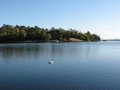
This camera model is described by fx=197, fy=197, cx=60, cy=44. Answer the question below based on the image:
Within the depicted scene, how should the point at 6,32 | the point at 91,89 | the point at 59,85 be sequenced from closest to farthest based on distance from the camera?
the point at 91,89
the point at 59,85
the point at 6,32

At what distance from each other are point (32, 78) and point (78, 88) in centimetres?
798

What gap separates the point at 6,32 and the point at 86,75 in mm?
170469

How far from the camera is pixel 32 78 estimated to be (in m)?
27.7

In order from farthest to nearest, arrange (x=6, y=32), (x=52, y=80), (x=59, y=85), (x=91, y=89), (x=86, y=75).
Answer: (x=6, y=32) → (x=86, y=75) → (x=52, y=80) → (x=59, y=85) → (x=91, y=89)

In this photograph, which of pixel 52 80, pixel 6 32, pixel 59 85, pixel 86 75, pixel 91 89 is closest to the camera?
pixel 91 89

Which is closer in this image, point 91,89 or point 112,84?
point 91,89

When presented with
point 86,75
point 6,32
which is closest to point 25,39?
point 6,32

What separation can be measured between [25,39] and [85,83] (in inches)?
6919

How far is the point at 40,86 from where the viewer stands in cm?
2339

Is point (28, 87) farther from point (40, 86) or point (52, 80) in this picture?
point (52, 80)

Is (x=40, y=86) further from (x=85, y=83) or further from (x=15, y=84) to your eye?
(x=85, y=83)

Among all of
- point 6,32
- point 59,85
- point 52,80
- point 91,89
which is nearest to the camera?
point 91,89

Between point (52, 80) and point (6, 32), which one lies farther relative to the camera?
point (6, 32)

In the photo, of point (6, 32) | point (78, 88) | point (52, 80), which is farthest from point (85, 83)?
point (6, 32)
